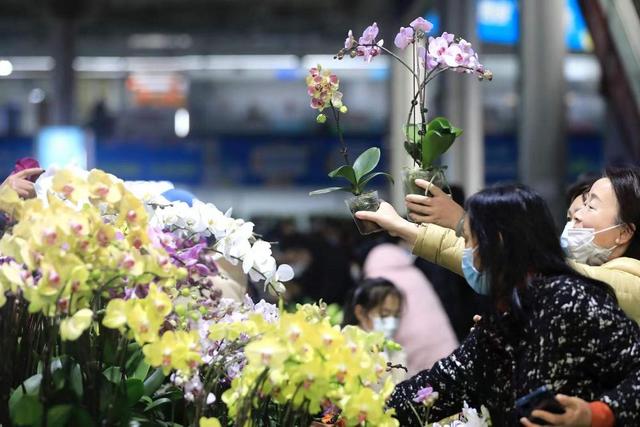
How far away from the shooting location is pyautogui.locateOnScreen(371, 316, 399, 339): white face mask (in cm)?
496

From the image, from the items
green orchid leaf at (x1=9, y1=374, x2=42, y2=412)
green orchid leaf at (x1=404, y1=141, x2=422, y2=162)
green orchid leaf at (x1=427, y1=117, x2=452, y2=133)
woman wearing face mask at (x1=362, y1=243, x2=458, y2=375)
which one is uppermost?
green orchid leaf at (x1=427, y1=117, x2=452, y2=133)

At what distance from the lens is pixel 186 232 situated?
2.50m

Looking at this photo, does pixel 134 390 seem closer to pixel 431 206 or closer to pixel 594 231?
pixel 431 206

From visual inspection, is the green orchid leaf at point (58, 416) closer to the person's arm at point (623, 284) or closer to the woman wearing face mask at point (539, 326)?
the woman wearing face mask at point (539, 326)

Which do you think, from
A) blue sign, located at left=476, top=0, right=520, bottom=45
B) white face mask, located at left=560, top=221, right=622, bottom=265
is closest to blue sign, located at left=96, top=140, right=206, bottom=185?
blue sign, located at left=476, top=0, right=520, bottom=45

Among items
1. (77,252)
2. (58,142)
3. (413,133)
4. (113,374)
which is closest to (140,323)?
(77,252)

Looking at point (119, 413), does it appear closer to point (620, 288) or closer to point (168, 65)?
point (620, 288)

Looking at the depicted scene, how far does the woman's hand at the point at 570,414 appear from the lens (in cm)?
203

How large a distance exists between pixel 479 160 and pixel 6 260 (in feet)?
32.6

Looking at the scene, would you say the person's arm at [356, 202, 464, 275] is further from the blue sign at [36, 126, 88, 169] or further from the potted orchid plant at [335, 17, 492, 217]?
the blue sign at [36, 126, 88, 169]

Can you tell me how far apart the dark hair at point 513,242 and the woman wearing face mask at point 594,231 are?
10.9 inches

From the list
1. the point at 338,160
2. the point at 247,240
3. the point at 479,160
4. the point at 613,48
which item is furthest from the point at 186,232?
the point at 338,160

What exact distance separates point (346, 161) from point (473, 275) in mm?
383

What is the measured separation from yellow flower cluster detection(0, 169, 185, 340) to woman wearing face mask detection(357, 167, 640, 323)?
694 mm
